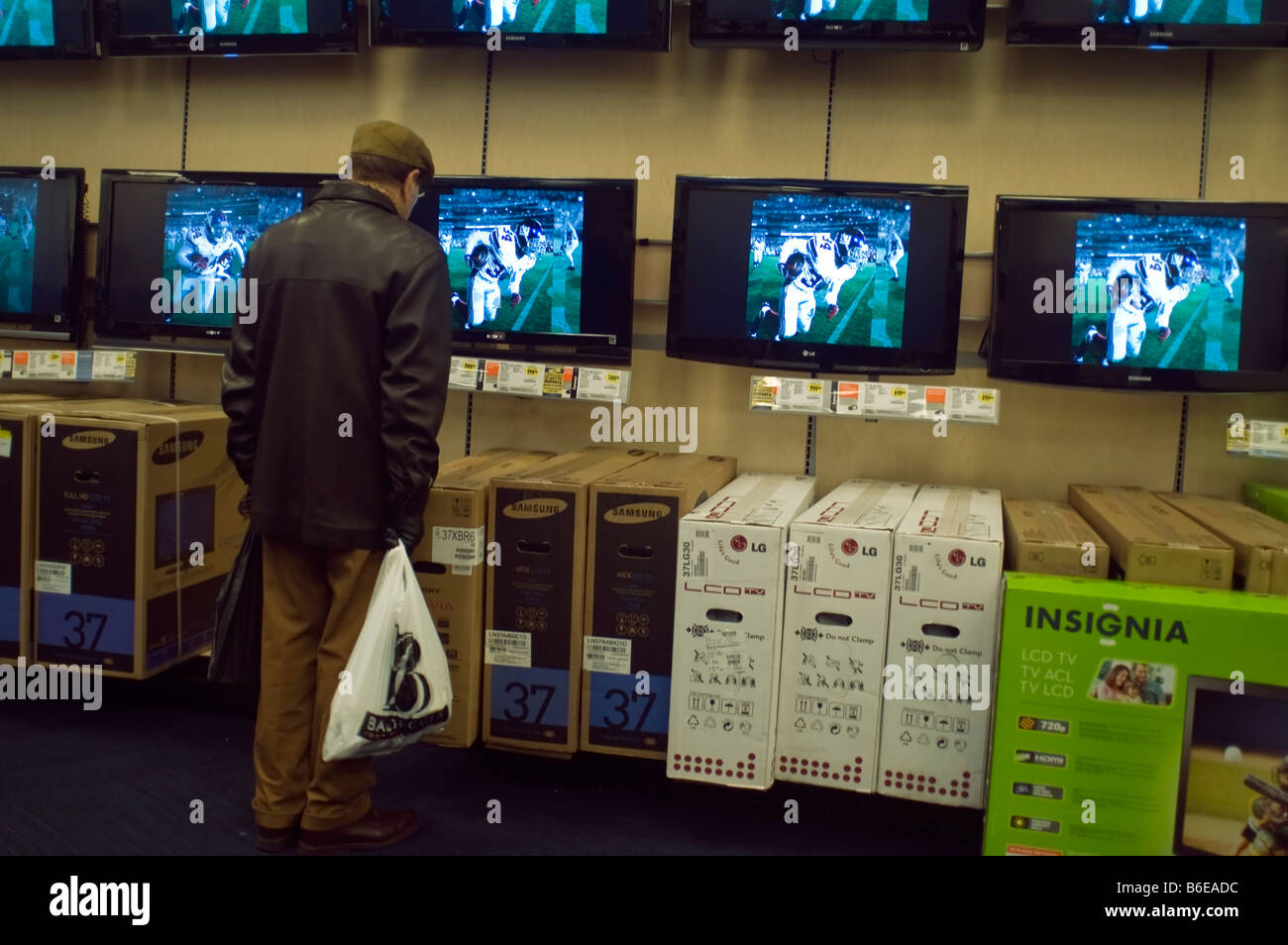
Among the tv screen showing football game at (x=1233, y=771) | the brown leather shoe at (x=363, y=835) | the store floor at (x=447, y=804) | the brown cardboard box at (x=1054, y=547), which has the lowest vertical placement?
the store floor at (x=447, y=804)

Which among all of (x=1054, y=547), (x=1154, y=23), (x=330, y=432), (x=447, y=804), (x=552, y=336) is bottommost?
(x=447, y=804)

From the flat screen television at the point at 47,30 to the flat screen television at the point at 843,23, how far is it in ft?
6.77

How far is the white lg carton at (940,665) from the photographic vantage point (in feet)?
7.77

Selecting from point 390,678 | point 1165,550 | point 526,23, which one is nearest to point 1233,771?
point 1165,550

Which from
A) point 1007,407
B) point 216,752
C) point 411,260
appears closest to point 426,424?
point 411,260

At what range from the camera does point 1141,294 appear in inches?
110

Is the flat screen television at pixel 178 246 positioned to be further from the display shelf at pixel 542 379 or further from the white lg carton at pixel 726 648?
the white lg carton at pixel 726 648

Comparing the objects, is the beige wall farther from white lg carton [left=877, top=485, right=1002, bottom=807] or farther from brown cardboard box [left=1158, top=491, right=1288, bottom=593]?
white lg carton [left=877, top=485, right=1002, bottom=807]

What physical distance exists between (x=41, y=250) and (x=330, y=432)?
1.87m

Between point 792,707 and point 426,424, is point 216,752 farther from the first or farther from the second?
point 792,707

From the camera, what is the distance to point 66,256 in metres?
3.47

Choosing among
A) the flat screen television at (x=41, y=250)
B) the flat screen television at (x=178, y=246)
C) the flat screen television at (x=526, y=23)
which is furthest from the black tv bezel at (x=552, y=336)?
the flat screen television at (x=41, y=250)

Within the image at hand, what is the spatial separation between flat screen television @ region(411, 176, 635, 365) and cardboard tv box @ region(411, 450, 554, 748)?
61 centimetres

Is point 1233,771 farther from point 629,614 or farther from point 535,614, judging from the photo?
point 535,614
